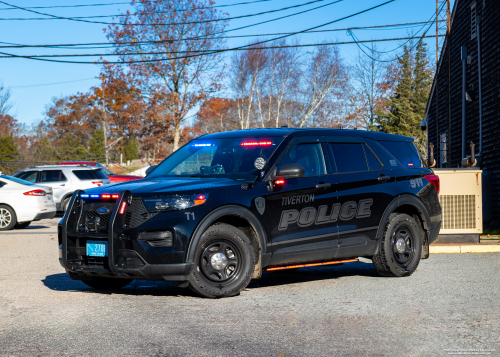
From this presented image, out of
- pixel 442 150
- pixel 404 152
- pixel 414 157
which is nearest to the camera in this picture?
pixel 404 152

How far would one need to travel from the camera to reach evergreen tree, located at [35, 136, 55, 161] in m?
73.7

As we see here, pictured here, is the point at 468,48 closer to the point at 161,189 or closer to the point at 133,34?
the point at 161,189

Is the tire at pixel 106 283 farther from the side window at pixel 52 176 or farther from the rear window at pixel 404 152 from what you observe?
the side window at pixel 52 176

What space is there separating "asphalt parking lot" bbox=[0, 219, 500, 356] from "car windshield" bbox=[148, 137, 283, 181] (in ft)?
4.61

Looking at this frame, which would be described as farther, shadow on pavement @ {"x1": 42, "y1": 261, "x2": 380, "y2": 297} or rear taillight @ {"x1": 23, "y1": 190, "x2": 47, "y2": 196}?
rear taillight @ {"x1": 23, "y1": 190, "x2": 47, "y2": 196}

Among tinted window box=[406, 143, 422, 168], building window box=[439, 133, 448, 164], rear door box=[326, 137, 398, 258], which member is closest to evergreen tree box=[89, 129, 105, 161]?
building window box=[439, 133, 448, 164]

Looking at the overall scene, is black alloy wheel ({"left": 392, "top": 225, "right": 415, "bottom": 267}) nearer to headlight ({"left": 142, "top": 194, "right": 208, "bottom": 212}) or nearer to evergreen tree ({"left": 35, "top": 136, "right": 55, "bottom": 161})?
headlight ({"left": 142, "top": 194, "right": 208, "bottom": 212})


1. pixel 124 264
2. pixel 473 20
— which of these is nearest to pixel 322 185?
pixel 124 264

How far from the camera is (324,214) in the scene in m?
7.44

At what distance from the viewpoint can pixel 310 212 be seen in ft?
24.0

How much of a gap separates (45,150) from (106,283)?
72402 mm

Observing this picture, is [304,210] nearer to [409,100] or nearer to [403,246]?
[403,246]

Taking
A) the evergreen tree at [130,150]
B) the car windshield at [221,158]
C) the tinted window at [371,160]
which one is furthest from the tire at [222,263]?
the evergreen tree at [130,150]

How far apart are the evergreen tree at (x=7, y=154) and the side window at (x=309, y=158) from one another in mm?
56353
